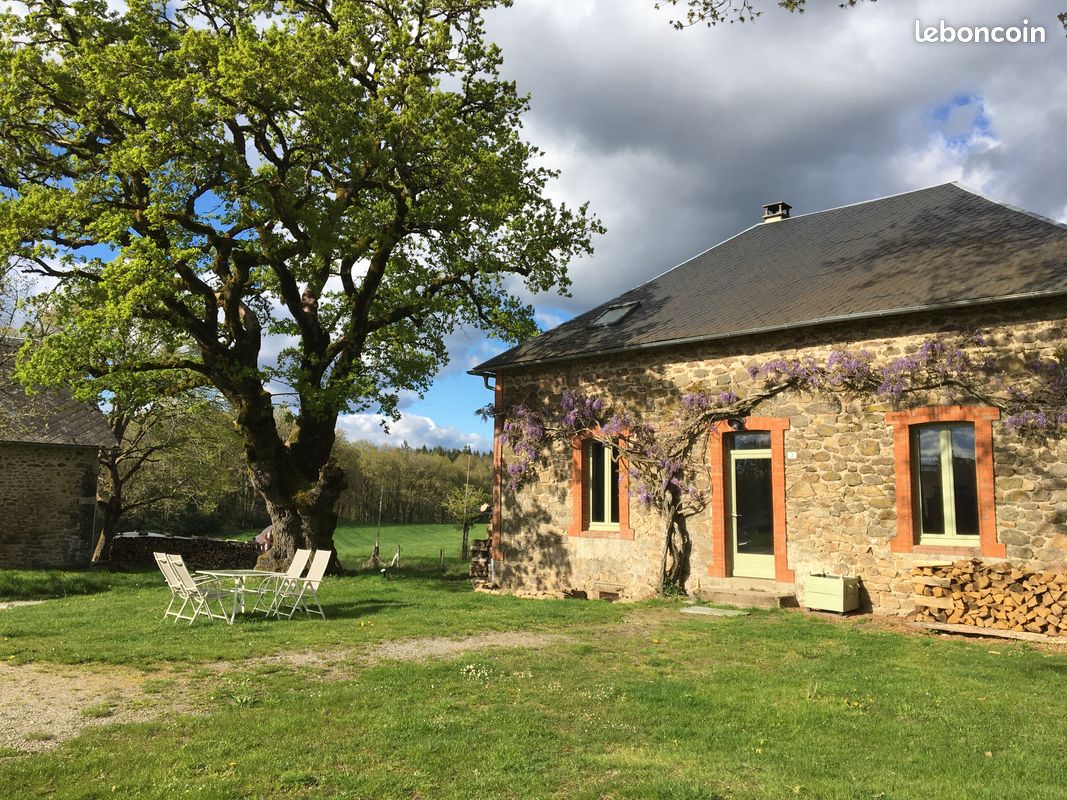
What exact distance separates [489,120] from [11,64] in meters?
8.16

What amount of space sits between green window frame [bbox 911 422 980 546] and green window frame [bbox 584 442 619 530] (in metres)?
4.69

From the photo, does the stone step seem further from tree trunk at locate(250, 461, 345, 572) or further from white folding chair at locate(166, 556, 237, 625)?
tree trunk at locate(250, 461, 345, 572)

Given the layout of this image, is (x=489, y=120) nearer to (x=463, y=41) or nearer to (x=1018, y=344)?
(x=463, y=41)

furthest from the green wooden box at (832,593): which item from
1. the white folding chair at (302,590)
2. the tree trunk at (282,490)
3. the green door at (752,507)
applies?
the tree trunk at (282,490)

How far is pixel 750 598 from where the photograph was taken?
10523mm

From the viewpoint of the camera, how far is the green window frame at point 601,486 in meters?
12.8

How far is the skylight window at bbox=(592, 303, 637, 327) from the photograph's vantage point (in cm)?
1391

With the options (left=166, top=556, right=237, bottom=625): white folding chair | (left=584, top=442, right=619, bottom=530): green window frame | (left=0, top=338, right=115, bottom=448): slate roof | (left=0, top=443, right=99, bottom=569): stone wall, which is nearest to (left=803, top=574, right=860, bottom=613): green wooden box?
(left=584, top=442, right=619, bottom=530): green window frame

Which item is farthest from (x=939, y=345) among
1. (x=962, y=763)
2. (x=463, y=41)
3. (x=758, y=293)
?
(x=463, y=41)

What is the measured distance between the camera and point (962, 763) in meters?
4.22

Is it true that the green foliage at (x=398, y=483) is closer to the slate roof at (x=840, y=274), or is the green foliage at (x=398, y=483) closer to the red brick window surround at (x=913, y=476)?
the slate roof at (x=840, y=274)

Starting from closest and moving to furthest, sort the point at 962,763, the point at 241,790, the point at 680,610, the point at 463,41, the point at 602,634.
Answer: the point at 241,790 < the point at 962,763 < the point at 602,634 < the point at 680,610 < the point at 463,41

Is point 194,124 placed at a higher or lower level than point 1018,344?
higher

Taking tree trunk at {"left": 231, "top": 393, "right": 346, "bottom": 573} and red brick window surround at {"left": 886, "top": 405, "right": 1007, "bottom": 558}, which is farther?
tree trunk at {"left": 231, "top": 393, "right": 346, "bottom": 573}
